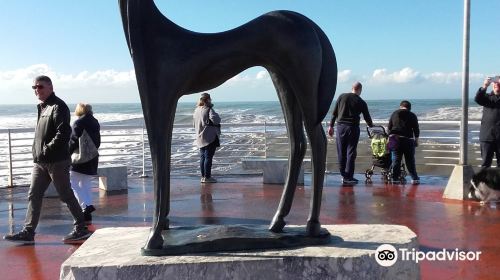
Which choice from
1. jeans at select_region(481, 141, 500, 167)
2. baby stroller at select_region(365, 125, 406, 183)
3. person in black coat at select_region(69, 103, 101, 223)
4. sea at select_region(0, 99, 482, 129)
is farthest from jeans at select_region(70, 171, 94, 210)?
sea at select_region(0, 99, 482, 129)

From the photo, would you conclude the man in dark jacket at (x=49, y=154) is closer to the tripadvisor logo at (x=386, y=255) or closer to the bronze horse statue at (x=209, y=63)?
the bronze horse statue at (x=209, y=63)

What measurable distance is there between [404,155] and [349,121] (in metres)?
1.40

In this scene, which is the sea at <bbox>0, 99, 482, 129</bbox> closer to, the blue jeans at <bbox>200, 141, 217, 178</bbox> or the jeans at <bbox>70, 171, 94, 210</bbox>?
the blue jeans at <bbox>200, 141, 217, 178</bbox>

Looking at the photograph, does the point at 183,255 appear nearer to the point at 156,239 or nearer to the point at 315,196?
the point at 156,239

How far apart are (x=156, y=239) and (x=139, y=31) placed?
4.93 ft

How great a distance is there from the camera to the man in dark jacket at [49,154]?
5.68 meters

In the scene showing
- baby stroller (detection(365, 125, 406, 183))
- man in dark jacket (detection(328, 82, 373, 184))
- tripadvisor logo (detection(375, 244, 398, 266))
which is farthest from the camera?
baby stroller (detection(365, 125, 406, 183))

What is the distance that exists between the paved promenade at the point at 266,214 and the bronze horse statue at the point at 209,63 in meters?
1.84

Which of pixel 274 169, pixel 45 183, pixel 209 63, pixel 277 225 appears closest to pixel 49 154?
pixel 45 183

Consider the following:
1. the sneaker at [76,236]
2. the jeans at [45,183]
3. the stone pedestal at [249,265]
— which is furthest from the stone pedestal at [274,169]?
the stone pedestal at [249,265]

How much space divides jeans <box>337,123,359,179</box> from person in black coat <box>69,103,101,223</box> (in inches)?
183

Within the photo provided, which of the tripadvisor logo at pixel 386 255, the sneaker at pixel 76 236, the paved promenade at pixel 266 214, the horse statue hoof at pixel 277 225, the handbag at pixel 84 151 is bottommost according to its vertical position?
the paved promenade at pixel 266 214

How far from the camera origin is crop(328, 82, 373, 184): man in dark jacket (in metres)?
9.40

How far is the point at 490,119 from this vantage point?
321 inches
